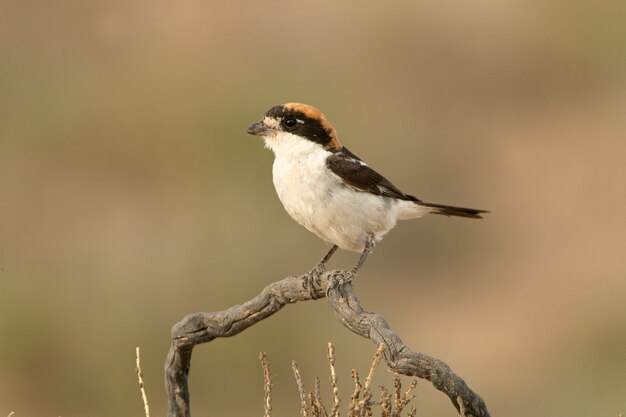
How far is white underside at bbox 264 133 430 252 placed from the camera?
4.18 meters

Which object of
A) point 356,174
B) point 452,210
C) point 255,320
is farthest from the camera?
point 452,210

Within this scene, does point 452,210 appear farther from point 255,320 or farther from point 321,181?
point 255,320

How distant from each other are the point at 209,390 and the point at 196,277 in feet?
2.88

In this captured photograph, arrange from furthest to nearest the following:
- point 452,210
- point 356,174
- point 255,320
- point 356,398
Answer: point 452,210, point 356,174, point 255,320, point 356,398

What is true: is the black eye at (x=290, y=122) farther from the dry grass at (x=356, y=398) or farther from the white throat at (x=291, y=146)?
the dry grass at (x=356, y=398)

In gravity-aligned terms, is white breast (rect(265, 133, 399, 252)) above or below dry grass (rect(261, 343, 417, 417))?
above

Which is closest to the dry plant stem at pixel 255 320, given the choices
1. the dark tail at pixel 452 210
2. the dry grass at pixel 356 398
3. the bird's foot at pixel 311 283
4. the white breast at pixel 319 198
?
the bird's foot at pixel 311 283

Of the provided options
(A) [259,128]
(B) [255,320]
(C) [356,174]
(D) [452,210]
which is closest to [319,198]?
(C) [356,174]

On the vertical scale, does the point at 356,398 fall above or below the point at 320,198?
below

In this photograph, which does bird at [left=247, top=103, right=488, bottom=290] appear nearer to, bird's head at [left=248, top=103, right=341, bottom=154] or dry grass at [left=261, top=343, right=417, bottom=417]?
bird's head at [left=248, top=103, right=341, bottom=154]

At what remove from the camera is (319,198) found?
165 inches

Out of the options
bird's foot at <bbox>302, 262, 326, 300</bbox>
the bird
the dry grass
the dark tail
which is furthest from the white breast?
the dry grass

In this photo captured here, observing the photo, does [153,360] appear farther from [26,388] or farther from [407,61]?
[407,61]

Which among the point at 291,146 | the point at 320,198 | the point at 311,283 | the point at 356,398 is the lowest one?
the point at 356,398
